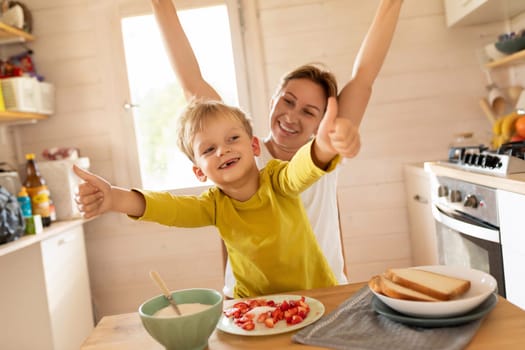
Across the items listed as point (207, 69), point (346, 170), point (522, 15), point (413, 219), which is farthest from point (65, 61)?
point (522, 15)

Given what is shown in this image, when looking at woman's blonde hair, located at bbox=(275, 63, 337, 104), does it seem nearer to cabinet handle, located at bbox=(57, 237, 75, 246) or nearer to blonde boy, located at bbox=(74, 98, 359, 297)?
blonde boy, located at bbox=(74, 98, 359, 297)

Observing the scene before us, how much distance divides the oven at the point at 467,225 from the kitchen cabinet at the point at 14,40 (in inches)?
85.1

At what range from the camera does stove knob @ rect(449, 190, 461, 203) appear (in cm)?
202

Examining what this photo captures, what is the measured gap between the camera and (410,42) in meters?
2.83

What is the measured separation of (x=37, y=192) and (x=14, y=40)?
3.12 ft

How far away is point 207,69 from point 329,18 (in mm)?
783

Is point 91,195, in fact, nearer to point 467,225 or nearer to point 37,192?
point 467,225

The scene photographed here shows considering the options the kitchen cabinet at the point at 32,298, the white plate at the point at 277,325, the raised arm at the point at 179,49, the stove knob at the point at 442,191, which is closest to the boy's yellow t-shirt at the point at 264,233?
the white plate at the point at 277,325

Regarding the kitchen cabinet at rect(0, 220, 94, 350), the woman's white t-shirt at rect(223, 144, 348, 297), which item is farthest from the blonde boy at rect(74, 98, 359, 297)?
the kitchen cabinet at rect(0, 220, 94, 350)

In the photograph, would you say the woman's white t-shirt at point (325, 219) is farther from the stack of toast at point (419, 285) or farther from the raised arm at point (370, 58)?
the stack of toast at point (419, 285)

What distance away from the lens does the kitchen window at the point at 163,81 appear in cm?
294

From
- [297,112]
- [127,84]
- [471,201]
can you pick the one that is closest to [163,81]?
[127,84]

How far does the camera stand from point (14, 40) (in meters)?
A: 2.82

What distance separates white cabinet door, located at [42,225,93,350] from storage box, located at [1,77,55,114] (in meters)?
0.70
